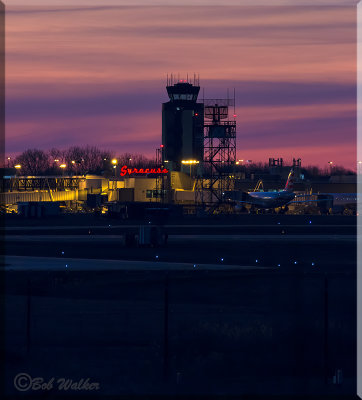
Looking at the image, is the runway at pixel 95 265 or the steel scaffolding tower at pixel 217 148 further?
the steel scaffolding tower at pixel 217 148

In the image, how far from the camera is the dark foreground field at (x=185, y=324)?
2180 cm

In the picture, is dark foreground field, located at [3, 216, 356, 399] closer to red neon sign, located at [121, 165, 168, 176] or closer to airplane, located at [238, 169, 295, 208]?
airplane, located at [238, 169, 295, 208]

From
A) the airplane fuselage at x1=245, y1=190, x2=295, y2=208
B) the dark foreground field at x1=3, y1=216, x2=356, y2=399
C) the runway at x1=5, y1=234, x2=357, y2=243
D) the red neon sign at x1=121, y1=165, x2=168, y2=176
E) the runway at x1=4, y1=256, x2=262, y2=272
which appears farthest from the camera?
the red neon sign at x1=121, y1=165, x2=168, y2=176

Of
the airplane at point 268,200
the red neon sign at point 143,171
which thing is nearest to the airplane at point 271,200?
the airplane at point 268,200

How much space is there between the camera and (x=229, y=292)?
1480 inches

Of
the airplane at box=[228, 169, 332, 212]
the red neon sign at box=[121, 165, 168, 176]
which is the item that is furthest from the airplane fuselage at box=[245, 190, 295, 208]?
the red neon sign at box=[121, 165, 168, 176]

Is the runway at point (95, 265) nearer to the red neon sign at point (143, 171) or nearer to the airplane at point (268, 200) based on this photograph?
the airplane at point (268, 200)

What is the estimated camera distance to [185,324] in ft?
95.3

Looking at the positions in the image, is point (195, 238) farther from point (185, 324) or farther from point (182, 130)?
point (182, 130)

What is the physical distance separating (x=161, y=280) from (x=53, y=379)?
20285mm

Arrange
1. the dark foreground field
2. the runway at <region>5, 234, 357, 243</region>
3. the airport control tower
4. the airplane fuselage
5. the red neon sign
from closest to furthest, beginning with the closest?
1. the dark foreground field
2. the runway at <region>5, 234, 357, 243</region>
3. the airplane fuselage
4. the red neon sign
5. the airport control tower

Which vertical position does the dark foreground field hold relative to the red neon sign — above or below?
below

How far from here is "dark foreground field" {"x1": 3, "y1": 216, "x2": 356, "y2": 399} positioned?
2180 centimetres

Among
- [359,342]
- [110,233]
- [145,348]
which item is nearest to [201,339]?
[145,348]
